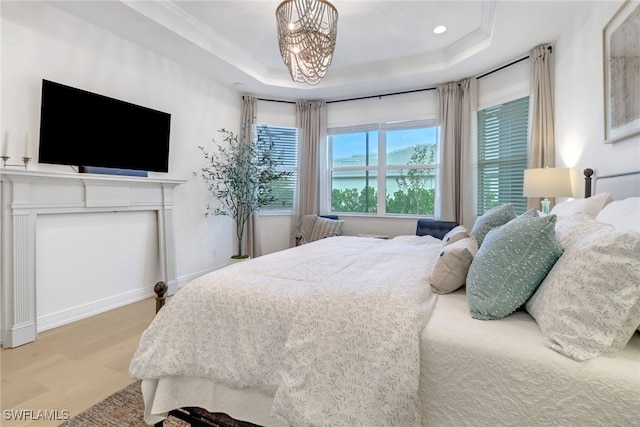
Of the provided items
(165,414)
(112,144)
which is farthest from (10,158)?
(165,414)

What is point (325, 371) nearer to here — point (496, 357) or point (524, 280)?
A: point (496, 357)

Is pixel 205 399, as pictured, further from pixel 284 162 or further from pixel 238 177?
pixel 284 162

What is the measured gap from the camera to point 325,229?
14.4 ft

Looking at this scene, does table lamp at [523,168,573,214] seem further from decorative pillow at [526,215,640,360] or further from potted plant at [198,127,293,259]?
potted plant at [198,127,293,259]

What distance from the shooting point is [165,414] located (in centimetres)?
137

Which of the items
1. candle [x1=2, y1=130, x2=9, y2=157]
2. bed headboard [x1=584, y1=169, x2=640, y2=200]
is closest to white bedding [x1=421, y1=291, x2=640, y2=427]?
bed headboard [x1=584, y1=169, x2=640, y2=200]

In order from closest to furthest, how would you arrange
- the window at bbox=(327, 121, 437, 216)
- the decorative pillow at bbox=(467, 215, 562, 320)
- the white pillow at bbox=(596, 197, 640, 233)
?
the decorative pillow at bbox=(467, 215, 562, 320)
the white pillow at bbox=(596, 197, 640, 233)
the window at bbox=(327, 121, 437, 216)

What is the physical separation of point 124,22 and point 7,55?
3.09ft

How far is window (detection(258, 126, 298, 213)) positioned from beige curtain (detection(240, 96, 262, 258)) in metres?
0.31

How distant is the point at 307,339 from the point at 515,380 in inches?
26.1

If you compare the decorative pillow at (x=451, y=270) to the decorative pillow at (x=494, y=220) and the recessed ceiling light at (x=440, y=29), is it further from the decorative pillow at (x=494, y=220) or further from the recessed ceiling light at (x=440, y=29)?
the recessed ceiling light at (x=440, y=29)

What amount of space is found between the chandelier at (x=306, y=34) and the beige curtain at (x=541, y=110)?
2320mm

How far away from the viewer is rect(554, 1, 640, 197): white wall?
6.73 feet

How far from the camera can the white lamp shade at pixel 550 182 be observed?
7.85 ft
